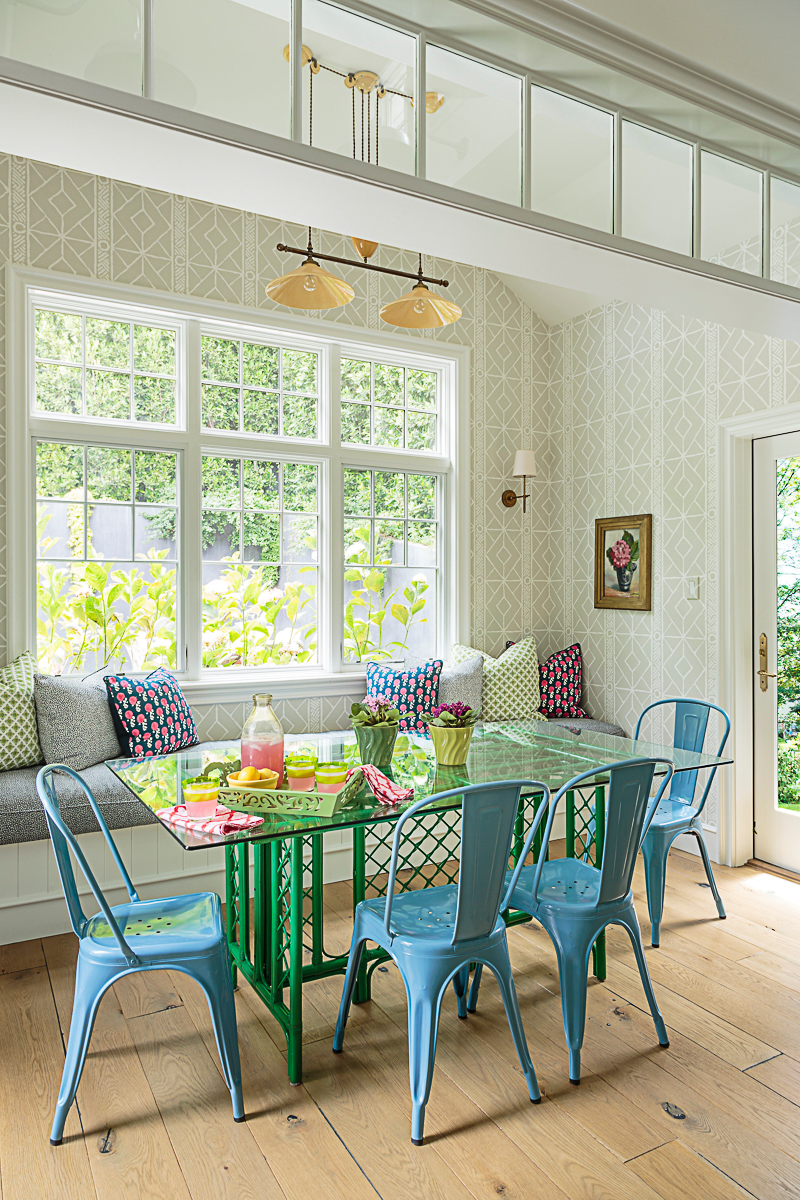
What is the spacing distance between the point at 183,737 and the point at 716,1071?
241 cm

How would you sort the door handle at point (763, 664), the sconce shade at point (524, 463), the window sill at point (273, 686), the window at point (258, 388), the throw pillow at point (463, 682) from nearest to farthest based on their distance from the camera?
the door handle at point (763, 664) < the window sill at point (273, 686) < the window at point (258, 388) < the throw pillow at point (463, 682) < the sconce shade at point (524, 463)

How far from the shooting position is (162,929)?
1986 millimetres

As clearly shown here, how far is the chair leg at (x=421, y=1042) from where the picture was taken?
6.01 feet

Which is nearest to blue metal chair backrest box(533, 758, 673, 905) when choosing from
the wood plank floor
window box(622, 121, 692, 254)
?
the wood plank floor

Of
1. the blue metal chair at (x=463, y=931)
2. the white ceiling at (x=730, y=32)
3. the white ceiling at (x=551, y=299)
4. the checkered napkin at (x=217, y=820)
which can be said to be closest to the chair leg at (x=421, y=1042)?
the blue metal chair at (x=463, y=931)

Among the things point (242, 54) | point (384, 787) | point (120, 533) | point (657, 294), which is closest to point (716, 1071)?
point (384, 787)

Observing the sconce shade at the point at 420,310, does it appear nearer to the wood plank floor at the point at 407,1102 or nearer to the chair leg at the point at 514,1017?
the chair leg at the point at 514,1017

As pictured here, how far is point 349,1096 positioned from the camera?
6.63 ft

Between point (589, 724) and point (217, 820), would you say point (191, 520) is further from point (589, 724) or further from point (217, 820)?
point (589, 724)

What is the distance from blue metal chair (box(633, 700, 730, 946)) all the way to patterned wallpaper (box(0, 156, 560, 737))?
5.02 feet

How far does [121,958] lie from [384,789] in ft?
2.43

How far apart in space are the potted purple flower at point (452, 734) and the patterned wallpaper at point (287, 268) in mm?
1790

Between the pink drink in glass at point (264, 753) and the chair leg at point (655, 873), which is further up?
the pink drink in glass at point (264, 753)

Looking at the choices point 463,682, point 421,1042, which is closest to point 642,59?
point 421,1042
